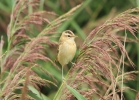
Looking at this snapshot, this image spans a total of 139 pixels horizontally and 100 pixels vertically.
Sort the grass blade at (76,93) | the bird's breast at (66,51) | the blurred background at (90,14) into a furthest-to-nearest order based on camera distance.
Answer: the blurred background at (90,14) < the bird's breast at (66,51) < the grass blade at (76,93)

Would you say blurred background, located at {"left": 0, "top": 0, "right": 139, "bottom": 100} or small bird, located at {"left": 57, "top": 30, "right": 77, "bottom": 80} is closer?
small bird, located at {"left": 57, "top": 30, "right": 77, "bottom": 80}

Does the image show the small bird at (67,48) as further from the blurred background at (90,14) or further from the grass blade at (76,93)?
the blurred background at (90,14)

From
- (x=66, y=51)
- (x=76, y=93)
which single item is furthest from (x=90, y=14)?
(x=76, y=93)

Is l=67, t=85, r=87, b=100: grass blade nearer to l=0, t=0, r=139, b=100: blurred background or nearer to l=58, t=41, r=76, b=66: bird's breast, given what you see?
l=58, t=41, r=76, b=66: bird's breast

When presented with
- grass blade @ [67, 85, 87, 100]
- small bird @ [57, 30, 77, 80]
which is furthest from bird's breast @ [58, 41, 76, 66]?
grass blade @ [67, 85, 87, 100]

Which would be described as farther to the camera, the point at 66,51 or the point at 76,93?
the point at 66,51

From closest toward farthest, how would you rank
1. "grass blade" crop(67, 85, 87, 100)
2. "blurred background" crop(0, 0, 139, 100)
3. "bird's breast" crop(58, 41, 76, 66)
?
"grass blade" crop(67, 85, 87, 100)
"bird's breast" crop(58, 41, 76, 66)
"blurred background" crop(0, 0, 139, 100)

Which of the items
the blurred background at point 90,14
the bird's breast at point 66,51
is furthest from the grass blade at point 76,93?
the blurred background at point 90,14

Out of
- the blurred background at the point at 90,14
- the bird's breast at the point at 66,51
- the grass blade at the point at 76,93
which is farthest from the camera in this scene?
the blurred background at the point at 90,14

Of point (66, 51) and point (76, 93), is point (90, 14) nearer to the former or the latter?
point (66, 51)
